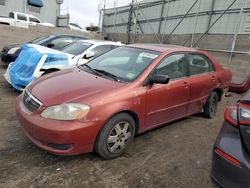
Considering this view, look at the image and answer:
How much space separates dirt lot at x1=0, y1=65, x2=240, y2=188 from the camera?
8.56 feet

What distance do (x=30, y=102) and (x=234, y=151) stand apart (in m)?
2.38

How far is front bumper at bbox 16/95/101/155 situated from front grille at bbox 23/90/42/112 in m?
0.08

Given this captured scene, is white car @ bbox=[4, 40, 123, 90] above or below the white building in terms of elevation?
below

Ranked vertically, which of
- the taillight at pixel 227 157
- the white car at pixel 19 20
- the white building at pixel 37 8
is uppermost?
the white building at pixel 37 8

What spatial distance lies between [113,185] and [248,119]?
152 cm

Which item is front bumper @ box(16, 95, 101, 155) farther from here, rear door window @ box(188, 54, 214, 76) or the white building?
the white building

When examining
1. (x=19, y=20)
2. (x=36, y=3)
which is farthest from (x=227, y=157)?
(x=36, y=3)

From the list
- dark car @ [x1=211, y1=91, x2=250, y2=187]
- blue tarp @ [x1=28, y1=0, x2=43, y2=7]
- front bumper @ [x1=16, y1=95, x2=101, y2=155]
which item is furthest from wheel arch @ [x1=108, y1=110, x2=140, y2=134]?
blue tarp @ [x1=28, y1=0, x2=43, y2=7]

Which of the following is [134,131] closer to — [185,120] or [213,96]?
[185,120]

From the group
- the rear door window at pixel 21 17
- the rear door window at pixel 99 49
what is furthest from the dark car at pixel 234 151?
the rear door window at pixel 21 17

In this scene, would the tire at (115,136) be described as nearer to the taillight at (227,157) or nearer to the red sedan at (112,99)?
the red sedan at (112,99)

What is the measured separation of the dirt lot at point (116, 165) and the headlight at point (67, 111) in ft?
2.08

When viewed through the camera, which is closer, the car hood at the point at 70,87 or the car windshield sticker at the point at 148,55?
the car hood at the point at 70,87

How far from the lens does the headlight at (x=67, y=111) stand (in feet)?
8.73
